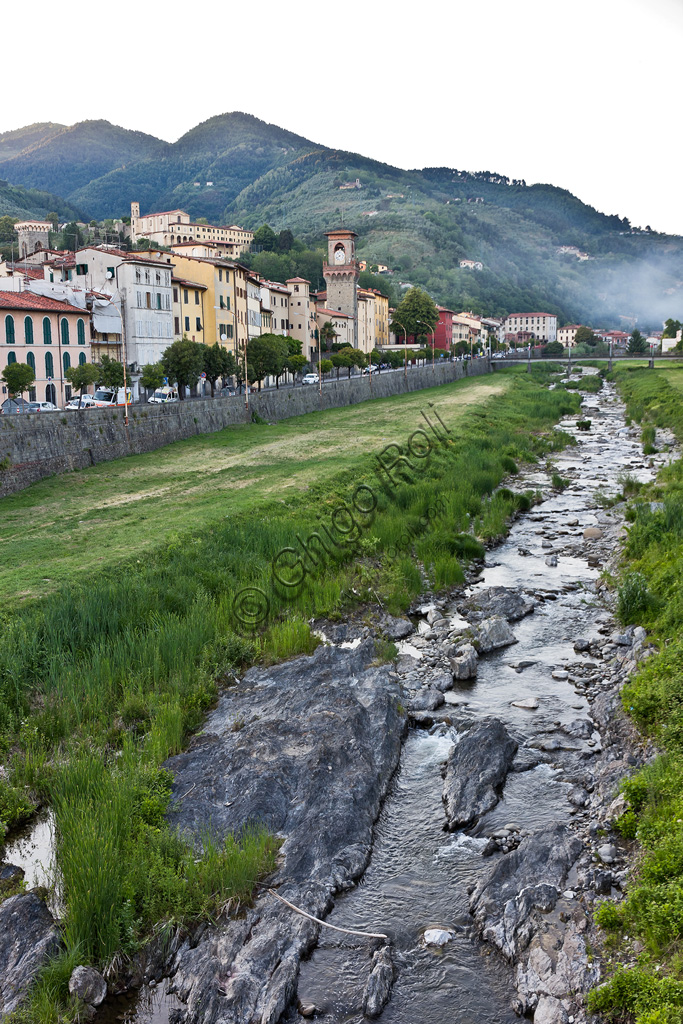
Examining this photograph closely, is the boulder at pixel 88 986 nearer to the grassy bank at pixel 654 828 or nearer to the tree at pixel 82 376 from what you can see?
the grassy bank at pixel 654 828

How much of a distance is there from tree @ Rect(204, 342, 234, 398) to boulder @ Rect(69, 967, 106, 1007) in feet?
173

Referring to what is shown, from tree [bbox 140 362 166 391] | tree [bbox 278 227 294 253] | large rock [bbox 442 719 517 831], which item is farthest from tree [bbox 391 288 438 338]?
large rock [bbox 442 719 517 831]

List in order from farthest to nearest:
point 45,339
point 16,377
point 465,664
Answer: point 45,339 < point 16,377 < point 465,664

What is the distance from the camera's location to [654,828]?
32.9 feet

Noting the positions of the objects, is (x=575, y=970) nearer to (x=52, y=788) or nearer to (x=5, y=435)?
(x=52, y=788)

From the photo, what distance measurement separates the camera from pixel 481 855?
34.8 feet

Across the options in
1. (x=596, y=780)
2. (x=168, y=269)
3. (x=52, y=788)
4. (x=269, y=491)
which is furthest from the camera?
(x=168, y=269)

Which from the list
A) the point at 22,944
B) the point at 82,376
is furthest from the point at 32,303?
the point at 22,944

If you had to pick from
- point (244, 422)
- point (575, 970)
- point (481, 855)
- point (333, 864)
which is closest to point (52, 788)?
point (333, 864)

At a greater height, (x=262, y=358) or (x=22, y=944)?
(x=262, y=358)

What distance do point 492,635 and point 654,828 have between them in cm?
764

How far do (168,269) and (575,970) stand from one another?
6999 cm

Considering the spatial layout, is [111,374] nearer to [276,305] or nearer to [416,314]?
[276,305]

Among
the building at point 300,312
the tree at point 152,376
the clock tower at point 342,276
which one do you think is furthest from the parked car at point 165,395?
the clock tower at point 342,276
